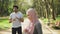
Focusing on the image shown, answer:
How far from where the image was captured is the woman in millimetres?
5134

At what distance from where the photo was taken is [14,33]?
365 inches

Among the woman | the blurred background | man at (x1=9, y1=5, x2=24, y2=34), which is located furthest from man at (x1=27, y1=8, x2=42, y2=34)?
the blurred background

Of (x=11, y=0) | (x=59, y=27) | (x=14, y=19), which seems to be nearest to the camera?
(x=14, y=19)

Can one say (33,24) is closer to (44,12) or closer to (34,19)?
(34,19)

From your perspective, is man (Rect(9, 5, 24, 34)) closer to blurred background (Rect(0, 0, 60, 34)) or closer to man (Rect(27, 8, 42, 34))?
man (Rect(27, 8, 42, 34))

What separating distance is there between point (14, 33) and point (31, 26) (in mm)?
4165

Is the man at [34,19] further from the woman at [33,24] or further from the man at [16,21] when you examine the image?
the man at [16,21]

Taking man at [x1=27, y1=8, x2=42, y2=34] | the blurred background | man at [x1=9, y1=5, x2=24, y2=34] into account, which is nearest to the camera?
man at [x1=27, y1=8, x2=42, y2=34]

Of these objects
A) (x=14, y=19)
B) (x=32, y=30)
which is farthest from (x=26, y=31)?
(x=14, y=19)

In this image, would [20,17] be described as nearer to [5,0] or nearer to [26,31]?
[26,31]

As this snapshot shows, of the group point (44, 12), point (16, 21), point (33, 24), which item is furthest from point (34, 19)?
point (44, 12)

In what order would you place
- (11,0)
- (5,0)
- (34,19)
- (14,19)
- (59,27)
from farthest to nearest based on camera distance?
(11,0) → (5,0) → (59,27) → (14,19) → (34,19)

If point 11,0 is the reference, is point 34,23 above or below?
below

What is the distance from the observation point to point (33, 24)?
518 centimetres
